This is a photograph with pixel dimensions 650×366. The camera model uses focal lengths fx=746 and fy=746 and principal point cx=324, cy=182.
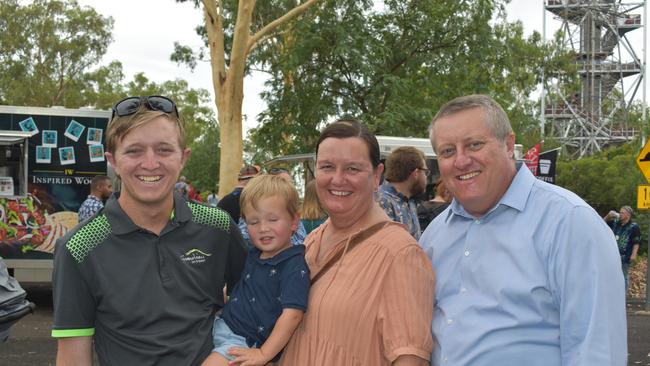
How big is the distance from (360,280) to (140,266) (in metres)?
0.80

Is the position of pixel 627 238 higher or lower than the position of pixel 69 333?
lower

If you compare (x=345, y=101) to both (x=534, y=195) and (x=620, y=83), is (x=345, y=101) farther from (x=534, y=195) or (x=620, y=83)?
(x=620, y=83)

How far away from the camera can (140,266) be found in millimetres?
2701

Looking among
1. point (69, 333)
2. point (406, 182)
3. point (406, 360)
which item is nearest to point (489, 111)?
point (406, 360)

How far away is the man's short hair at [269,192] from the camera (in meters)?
3.36

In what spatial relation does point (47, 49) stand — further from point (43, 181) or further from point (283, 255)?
point (283, 255)

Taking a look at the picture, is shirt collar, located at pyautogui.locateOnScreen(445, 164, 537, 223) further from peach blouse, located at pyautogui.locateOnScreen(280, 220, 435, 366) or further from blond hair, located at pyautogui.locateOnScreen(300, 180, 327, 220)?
blond hair, located at pyautogui.locateOnScreen(300, 180, 327, 220)

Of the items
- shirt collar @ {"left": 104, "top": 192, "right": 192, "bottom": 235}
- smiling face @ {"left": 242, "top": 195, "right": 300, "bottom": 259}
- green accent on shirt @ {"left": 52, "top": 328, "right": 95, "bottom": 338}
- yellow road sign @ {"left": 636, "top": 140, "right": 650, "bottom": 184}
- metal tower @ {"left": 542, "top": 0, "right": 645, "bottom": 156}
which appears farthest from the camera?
metal tower @ {"left": 542, "top": 0, "right": 645, "bottom": 156}

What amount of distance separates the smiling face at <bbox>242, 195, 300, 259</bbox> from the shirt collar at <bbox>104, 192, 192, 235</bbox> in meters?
0.44

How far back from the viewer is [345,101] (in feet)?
60.4

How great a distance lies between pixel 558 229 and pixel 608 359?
0.45m

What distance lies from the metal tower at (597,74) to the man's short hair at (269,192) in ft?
216

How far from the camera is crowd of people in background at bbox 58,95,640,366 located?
2525 mm

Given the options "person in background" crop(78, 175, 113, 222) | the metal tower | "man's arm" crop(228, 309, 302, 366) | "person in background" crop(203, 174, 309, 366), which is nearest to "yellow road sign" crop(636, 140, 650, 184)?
"person in background" crop(78, 175, 113, 222)
